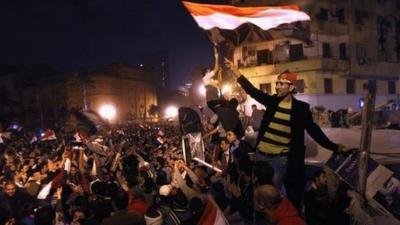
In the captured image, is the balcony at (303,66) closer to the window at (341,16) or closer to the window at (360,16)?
the window at (341,16)

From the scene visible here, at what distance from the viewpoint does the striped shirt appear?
5.46 metres

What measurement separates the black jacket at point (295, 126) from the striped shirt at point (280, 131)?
0.14 feet

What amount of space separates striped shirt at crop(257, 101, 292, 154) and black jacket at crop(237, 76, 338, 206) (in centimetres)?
4

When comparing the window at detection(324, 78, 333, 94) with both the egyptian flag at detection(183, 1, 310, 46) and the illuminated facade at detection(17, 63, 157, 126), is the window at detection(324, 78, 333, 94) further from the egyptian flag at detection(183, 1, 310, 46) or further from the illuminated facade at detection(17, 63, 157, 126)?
the egyptian flag at detection(183, 1, 310, 46)

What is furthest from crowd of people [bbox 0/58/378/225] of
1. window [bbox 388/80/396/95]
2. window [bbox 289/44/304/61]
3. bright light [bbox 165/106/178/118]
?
bright light [bbox 165/106/178/118]

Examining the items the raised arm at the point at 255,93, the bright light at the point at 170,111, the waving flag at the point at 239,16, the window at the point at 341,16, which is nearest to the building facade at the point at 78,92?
the bright light at the point at 170,111

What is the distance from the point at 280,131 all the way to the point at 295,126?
18 cm

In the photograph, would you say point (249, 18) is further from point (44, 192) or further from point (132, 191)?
point (44, 192)

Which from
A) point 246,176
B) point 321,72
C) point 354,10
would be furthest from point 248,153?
point 354,10

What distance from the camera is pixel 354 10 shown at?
49.1m

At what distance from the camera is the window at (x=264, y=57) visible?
46.8m

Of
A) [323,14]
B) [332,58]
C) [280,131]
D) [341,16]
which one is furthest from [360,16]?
[280,131]

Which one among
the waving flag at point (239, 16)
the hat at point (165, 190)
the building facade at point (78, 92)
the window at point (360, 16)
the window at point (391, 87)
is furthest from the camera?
the building facade at point (78, 92)

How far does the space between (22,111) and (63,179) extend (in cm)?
4793
